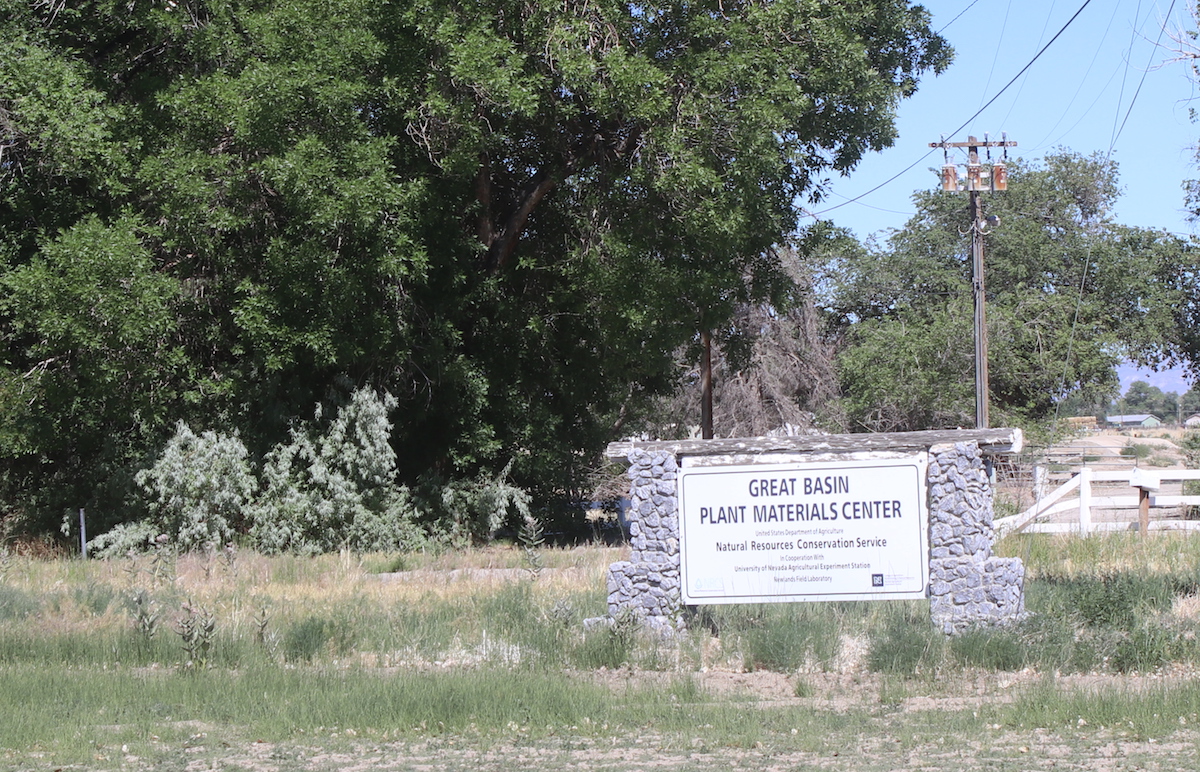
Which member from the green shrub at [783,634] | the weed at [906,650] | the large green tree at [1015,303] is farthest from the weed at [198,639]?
the large green tree at [1015,303]

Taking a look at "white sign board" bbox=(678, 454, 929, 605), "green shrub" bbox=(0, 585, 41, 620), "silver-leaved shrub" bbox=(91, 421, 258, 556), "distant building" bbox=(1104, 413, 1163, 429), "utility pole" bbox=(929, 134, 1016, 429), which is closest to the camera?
"white sign board" bbox=(678, 454, 929, 605)

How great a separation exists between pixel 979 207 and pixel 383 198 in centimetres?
1805

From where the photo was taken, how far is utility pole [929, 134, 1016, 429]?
2965cm

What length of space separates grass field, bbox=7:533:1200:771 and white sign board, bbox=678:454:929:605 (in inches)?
17.9

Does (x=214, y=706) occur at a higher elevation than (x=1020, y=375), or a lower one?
lower

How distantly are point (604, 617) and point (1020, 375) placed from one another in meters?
32.0

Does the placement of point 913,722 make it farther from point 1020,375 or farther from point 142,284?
point 1020,375

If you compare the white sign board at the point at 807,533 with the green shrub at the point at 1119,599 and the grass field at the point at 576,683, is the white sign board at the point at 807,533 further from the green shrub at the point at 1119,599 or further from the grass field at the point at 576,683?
the green shrub at the point at 1119,599

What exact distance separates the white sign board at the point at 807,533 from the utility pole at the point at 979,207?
19.1m

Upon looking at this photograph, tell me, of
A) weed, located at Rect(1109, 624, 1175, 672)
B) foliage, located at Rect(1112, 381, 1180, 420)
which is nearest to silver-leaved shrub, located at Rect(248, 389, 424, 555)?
weed, located at Rect(1109, 624, 1175, 672)

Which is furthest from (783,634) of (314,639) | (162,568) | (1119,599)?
(162,568)

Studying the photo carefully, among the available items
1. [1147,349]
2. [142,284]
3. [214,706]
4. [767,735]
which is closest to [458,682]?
[214,706]

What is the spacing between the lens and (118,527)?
67.6 feet

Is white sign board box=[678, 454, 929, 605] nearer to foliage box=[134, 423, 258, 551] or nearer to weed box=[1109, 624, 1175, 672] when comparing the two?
weed box=[1109, 624, 1175, 672]
